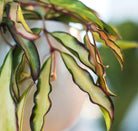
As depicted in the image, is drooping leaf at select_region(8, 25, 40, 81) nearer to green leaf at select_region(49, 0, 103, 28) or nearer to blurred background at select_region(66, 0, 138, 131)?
green leaf at select_region(49, 0, 103, 28)

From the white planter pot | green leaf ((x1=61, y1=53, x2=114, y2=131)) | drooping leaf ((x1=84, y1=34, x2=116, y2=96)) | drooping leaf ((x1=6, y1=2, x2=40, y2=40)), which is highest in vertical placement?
drooping leaf ((x1=6, y1=2, x2=40, y2=40))

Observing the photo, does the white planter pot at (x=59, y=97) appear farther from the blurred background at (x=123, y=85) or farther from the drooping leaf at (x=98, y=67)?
the blurred background at (x=123, y=85)

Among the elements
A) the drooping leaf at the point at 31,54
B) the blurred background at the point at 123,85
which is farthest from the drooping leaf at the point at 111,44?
the blurred background at the point at 123,85

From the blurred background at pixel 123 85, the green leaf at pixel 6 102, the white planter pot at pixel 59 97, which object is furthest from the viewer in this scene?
the blurred background at pixel 123 85

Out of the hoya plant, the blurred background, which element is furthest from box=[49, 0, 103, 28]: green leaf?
the blurred background

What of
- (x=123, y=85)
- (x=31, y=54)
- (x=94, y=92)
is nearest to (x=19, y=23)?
(x=31, y=54)

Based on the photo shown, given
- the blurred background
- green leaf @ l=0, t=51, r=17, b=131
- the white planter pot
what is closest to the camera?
green leaf @ l=0, t=51, r=17, b=131

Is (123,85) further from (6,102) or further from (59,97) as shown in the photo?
(6,102)
